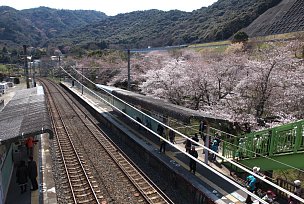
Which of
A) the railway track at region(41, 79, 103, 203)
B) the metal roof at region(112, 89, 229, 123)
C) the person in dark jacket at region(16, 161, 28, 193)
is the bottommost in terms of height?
the railway track at region(41, 79, 103, 203)

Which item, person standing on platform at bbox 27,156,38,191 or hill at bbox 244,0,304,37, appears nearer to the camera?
person standing on platform at bbox 27,156,38,191

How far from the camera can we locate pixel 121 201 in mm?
9672

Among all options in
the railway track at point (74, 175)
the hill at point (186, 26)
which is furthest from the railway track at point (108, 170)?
the hill at point (186, 26)

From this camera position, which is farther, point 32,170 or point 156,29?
point 156,29

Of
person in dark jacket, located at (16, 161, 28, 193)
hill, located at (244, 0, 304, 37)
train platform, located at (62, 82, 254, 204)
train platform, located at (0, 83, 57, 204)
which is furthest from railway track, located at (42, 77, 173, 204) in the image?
hill, located at (244, 0, 304, 37)

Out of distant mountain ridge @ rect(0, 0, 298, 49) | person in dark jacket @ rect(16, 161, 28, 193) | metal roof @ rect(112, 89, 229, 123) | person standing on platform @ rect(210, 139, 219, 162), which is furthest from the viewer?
distant mountain ridge @ rect(0, 0, 298, 49)

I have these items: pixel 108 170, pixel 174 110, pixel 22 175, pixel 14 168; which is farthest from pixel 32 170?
pixel 174 110

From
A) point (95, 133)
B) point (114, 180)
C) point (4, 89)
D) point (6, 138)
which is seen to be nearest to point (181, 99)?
point (95, 133)

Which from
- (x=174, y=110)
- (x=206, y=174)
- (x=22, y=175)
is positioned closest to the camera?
(x=22, y=175)

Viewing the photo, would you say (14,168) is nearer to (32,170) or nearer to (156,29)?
(32,170)

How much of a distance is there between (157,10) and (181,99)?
18610 cm

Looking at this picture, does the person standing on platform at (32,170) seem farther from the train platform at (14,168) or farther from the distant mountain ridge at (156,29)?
the distant mountain ridge at (156,29)

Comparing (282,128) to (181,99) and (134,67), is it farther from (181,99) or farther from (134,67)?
(134,67)

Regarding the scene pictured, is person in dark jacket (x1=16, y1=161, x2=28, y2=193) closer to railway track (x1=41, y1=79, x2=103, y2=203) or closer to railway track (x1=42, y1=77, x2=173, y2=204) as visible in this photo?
railway track (x1=41, y1=79, x2=103, y2=203)
